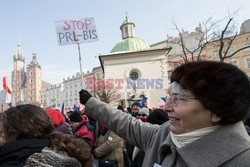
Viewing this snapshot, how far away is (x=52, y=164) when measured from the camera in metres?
1.58

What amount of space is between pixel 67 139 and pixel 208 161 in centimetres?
107

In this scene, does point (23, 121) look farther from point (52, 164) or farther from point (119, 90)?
point (119, 90)

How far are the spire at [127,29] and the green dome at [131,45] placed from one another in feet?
8.02

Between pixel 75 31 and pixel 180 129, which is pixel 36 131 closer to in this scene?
pixel 180 129

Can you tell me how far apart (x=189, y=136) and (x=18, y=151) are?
3.97 feet

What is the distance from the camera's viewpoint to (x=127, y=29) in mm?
38531

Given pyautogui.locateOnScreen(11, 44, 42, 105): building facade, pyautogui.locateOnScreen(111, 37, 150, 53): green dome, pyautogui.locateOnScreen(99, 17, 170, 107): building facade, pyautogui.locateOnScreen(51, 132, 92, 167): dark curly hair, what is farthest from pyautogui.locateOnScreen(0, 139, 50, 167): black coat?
pyautogui.locateOnScreen(11, 44, 42, 105): building facade

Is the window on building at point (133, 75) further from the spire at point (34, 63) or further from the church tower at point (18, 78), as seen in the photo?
the church tower at point (18, 78)

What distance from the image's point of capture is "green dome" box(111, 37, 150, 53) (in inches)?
1325

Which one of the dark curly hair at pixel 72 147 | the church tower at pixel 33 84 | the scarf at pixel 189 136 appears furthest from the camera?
the church tower at pixel 33 84

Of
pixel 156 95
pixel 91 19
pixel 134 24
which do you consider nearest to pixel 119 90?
pixel 156 95

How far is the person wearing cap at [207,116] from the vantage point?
4.43 ft

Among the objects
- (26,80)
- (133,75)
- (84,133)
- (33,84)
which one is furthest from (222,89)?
(26,80)

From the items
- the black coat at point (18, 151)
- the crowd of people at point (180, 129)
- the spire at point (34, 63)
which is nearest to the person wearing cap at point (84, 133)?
the crowd of people at point (180, 129)
